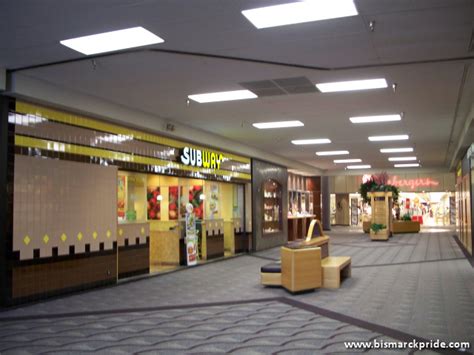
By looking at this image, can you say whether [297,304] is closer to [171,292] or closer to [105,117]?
[171,292]

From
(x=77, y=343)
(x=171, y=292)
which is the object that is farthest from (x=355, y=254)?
(x=77, y=343)

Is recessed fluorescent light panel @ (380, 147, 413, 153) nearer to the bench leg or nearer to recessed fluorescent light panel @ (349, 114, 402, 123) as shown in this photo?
recessed fluorescent light panel @ (349, 114, 402, 123)

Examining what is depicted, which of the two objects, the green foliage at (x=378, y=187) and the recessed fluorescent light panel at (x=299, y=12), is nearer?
the recessed fluorescent light panel at (x=299, y=12)

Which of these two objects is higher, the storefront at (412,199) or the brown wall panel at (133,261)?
the storefront at (412,199)

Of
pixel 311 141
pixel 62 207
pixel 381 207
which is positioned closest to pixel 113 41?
pixel 62 207

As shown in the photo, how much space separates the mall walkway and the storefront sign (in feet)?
61.1

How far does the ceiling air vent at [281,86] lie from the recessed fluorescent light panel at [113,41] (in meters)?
2.39

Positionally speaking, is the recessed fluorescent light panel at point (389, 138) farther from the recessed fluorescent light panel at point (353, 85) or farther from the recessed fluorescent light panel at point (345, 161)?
the recessed fluorescent light panel at point (345, 161)

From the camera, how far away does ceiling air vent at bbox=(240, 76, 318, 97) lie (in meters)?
7.86

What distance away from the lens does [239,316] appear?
21.5 feet

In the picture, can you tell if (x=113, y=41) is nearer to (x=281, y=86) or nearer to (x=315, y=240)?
(x=281, y=86)

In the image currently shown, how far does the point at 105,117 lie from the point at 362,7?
5689 millimetres

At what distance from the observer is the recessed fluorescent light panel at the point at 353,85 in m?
8.00

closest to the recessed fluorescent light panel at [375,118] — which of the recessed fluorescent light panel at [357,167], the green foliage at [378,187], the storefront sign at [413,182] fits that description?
the green foliage at [378,187]
